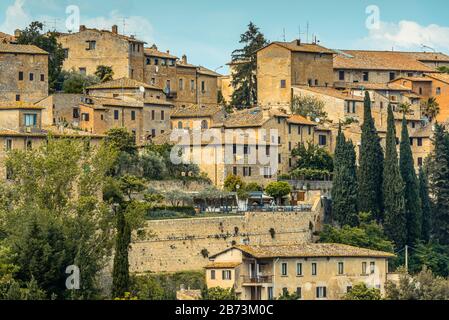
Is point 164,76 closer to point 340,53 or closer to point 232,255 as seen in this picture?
point 340,53

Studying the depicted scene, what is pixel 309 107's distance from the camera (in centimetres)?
8081

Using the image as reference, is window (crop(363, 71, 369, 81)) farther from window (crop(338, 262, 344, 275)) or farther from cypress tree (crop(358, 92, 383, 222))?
window (crop(338, 262, 344, 275))

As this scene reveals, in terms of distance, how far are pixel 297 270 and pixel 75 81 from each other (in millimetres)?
22968

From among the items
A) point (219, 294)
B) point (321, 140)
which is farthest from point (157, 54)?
point (219, 294)

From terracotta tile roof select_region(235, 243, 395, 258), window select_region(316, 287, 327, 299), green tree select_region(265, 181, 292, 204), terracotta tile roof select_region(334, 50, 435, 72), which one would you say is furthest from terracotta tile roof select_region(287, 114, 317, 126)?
window select_region(316, 287, 327, 299)

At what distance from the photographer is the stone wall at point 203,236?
58.8 meters

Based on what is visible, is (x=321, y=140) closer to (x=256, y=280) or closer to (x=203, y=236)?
(x=203, y=236)

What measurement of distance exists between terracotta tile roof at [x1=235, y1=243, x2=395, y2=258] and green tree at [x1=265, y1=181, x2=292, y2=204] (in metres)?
7.16

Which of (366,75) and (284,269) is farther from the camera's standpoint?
(366,75)

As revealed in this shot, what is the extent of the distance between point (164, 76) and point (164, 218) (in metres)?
23.6

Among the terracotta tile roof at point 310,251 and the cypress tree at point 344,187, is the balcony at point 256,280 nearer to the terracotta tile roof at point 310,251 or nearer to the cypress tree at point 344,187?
the terracotta tile roof at point 310,251

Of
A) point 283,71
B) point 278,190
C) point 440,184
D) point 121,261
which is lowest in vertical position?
point 121,261

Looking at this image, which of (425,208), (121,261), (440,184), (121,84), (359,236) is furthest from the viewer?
(121,84)

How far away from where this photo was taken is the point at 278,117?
74500 mm
